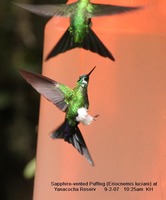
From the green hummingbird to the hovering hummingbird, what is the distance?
0.07 metres

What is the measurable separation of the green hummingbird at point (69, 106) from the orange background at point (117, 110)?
1 cm

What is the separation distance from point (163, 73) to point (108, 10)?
146mm

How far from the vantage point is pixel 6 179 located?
659 millimetres

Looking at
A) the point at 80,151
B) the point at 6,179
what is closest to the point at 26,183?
the point at 6,179

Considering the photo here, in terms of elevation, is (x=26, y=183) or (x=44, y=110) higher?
(x=44, y=110)

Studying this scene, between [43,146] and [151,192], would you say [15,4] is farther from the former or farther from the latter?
[151,192]

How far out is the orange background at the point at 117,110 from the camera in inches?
22.3

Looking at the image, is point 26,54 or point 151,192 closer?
point 151,192

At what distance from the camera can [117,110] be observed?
0.59m

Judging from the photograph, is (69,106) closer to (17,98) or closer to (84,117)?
(84,117)

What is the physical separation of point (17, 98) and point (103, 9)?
236mm

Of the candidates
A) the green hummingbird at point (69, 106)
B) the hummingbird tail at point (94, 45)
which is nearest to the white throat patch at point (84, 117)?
the green hummingbird at point (69, 106)

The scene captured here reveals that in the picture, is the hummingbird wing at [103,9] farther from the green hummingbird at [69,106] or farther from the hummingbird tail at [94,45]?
the green hummingbird at [69,106]

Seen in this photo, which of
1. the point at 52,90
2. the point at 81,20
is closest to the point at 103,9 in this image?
the point at 81,20
